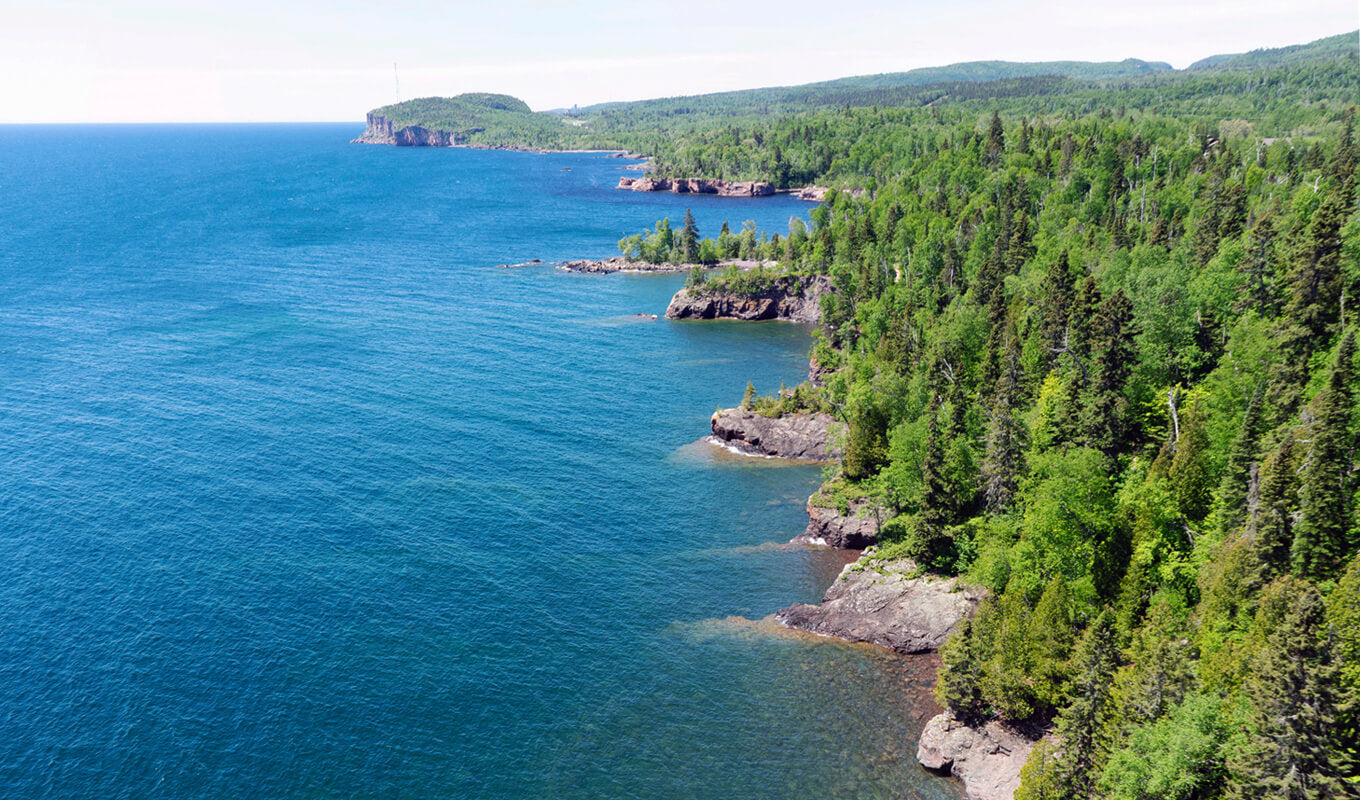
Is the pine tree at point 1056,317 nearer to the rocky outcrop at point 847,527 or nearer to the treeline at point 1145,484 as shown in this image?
the treeline at point 1145,484

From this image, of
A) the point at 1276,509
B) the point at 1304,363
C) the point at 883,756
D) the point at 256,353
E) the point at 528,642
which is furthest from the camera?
the point at 256,353

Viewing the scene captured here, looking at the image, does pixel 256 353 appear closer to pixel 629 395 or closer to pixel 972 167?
pixel 629 395

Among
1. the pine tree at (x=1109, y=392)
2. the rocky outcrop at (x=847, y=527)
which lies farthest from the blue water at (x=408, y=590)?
the pine tree at (x=1109, y=392)

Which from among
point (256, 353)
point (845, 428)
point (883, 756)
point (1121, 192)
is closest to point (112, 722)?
point (883, 756)

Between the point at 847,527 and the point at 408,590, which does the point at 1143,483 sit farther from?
the point at 408,590

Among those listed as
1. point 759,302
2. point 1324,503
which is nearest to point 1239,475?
point 1324,503
